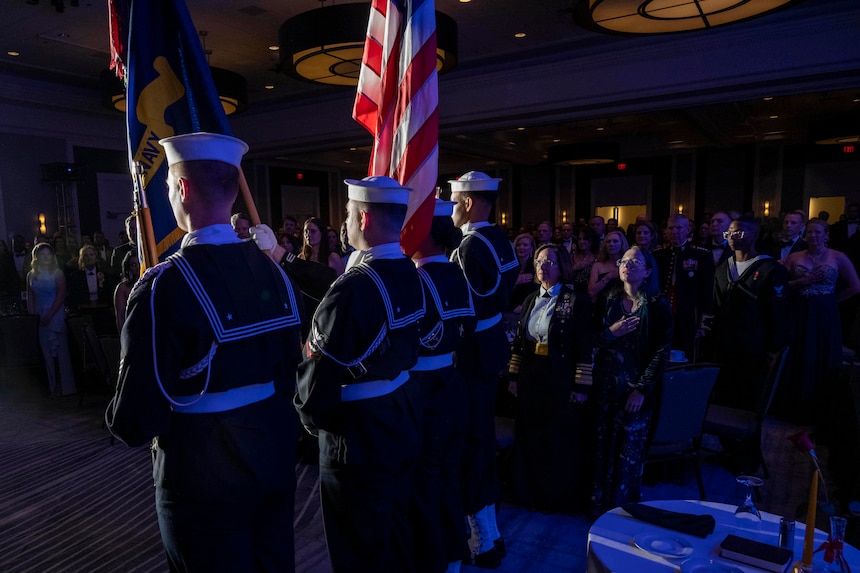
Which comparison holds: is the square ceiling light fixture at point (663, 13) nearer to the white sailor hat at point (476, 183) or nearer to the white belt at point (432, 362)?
the white sailor hat at point (476, 183)

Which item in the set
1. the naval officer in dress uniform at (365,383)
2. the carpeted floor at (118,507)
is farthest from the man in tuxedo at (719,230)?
the naval officer in dress uniform at (365,383)

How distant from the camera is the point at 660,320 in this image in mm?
3131

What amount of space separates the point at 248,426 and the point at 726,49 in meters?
7.45

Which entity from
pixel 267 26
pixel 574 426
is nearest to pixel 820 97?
pixel 267 26

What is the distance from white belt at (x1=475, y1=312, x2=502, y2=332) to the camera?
298 cm

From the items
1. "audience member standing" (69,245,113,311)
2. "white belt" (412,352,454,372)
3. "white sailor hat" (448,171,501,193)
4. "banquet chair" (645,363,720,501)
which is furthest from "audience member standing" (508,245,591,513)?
"audience member standing" (69,245,113,311)

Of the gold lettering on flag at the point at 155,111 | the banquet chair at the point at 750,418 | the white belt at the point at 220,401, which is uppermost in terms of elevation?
the gold lettering on flag at the point at 155,111

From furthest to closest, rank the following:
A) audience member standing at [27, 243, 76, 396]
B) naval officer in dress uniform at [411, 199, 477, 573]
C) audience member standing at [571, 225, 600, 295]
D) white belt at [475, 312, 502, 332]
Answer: audience member standing at [571, 225, 600, 295]
audience member standing at [27, 243, 76, 396]
white belt at [475, 312, 502, 332]
naval officer in dress uniform at [411, 199, 477, 573]

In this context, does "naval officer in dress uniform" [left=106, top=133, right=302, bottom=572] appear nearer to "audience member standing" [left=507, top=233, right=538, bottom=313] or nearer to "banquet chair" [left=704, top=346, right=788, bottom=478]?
"banquet chair" [left=704, top=346, right=788, bottom=478]

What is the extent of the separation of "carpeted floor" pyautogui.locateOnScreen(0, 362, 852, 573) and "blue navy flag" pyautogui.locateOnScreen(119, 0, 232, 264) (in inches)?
72.5

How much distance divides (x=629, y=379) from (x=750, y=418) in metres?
1.08

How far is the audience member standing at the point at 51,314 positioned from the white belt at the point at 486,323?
516cm

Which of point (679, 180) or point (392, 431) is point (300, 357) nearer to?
point (392, 431)

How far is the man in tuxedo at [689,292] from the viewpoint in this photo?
4.91m
